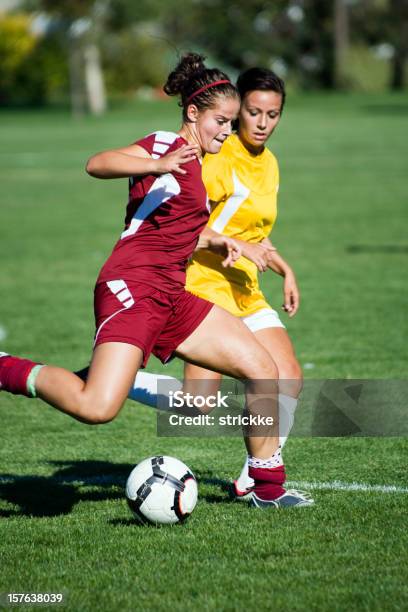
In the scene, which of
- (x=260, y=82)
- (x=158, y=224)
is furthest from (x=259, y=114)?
(x=158, y=224)

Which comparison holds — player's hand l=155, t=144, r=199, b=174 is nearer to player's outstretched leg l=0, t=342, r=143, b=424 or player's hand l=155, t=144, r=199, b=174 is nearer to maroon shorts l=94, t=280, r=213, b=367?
maroon shorts l=94, t=280, r=213, b=367

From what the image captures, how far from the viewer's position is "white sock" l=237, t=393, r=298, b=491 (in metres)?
5.63

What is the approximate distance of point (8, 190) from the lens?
24922mm

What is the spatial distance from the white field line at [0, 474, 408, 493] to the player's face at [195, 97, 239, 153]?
1941 millimetres

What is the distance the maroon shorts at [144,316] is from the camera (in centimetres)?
498

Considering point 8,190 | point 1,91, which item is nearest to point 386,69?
point 1,91

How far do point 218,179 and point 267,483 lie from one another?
173 centimetres

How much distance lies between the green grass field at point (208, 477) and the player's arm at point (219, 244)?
4.34ft

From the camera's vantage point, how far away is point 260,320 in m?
5.88

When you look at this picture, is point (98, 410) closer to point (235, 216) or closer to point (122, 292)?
point (122, 292)

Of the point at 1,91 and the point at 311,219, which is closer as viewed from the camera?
the point at 311,219

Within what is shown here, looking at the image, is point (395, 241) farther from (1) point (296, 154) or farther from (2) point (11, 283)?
(1) point (296, 154)

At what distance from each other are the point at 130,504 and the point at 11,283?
8.39 metres

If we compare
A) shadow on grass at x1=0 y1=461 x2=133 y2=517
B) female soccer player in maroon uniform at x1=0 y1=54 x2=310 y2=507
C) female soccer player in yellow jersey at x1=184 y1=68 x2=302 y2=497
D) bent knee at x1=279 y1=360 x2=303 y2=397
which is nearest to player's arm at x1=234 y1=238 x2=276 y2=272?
female soccer player in maroon uniform at x1=0 y1=54 x2=310 y2=507
